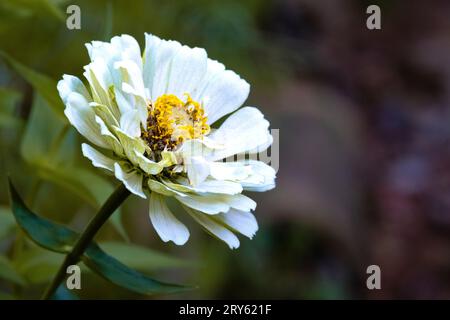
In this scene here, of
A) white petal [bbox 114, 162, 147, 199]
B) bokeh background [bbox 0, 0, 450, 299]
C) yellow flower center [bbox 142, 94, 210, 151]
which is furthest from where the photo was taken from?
bokeh background [bbox 0, 0, 450, 299]

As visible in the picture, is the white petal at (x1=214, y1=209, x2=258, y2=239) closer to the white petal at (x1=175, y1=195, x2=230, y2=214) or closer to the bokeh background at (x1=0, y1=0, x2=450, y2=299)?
the white petal at (x1=175, y1=195, x2=230, y2=214)

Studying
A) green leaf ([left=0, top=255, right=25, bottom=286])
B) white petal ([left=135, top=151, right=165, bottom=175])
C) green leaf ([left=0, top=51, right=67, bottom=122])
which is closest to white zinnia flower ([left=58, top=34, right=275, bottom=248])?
white petal ([left=135, top=151, right=165, bottom=175])

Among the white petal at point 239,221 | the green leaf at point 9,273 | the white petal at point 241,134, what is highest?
the white petal at point 241,134

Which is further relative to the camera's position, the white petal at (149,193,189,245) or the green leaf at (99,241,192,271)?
the green leaf at (99,241,192,271)

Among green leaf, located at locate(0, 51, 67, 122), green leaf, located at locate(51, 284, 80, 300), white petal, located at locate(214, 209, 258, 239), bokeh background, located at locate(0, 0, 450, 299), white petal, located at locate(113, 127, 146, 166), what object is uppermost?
bokeh background, located at locate(0, 0, 450, 299)

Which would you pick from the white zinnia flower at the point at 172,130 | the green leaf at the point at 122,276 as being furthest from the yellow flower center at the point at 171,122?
the green leaf at the point at 122,276

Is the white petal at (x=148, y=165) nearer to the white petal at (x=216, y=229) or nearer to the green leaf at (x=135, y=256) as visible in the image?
the white petal at (x=216, y=229)

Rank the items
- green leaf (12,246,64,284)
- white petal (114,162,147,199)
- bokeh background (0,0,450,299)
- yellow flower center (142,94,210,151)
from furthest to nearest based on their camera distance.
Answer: bokeh background (0,0,450,299) < green leaf (12,246,64,284) < yellow flower center (142,94,210,151) < white petal (114,162,147,199)

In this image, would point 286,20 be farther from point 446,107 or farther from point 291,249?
point 291,249
